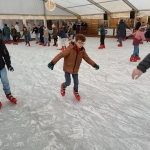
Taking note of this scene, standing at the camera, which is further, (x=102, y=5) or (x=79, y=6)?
(x=79, y=6)

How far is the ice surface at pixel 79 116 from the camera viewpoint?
5.66 feet

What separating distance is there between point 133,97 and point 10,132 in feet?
6.83

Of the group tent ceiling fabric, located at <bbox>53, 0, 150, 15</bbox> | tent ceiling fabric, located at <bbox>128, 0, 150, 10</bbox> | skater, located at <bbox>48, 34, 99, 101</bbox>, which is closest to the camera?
skater, located at <bbox>48, 34, 99, 101</bbox>

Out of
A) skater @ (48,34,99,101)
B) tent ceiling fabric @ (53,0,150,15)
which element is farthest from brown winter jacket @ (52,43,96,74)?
tent ceiling fabric @ (53,0,150,15)

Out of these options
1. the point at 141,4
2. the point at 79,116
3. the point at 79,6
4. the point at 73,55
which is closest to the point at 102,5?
the point at 79,6

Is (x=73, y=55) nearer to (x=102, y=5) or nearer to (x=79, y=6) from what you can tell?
(x=102, y=5)

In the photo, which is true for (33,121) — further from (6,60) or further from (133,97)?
(133,97)

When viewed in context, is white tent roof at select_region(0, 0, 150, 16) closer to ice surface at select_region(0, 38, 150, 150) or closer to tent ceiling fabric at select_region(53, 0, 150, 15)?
tent ceiling fabric at select_region(53, 0, 150, 15)

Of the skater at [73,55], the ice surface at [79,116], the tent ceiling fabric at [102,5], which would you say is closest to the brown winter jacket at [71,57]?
the skater at [73,55]

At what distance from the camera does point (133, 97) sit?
2736 millimetres

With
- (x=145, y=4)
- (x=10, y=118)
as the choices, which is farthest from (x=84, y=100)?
(x=145, y=4)

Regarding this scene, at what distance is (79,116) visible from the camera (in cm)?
221

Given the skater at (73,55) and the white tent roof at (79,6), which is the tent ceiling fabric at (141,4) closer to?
the white tent roof at (79,6)

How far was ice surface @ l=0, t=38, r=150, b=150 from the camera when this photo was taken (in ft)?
5.66
